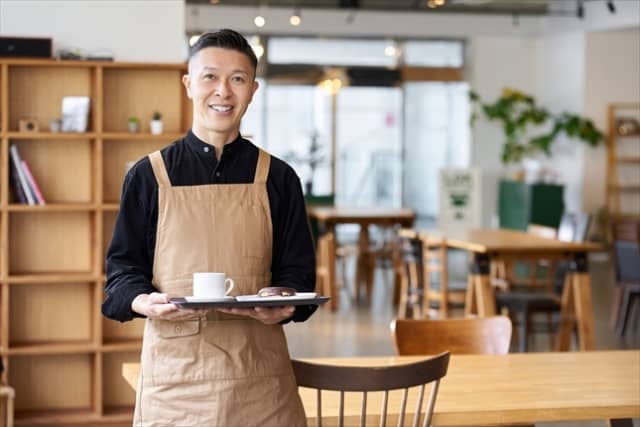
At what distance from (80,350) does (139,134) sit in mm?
1206

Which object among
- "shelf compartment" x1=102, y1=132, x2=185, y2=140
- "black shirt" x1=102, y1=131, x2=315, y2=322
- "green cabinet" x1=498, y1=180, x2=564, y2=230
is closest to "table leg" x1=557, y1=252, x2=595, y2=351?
"shelf compartment" x1=102, y1=132, x2=185, y2=140

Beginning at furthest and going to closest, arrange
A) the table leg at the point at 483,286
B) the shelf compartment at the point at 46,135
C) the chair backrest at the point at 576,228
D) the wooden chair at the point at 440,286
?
1. the chair backrest at the point at 576,228
2. the wooden chair at the point at 440,286
3. the table leg at the point at 483,286
4. the shelf compartment at the point at 46,135

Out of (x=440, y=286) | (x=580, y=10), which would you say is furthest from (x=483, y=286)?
(x=580, y=10)

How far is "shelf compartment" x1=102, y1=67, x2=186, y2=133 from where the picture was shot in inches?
250

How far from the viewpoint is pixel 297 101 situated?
18.2m

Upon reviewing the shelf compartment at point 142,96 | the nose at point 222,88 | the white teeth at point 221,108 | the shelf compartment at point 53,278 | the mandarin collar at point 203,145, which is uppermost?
the shelf compartment at point 142,96

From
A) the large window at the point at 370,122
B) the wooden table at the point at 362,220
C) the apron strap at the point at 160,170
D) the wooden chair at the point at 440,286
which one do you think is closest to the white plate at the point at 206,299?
the apron strap at the point at 160,170

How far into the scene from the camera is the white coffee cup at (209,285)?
2479 mm

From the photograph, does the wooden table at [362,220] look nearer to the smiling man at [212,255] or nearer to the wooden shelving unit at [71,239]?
the wooden shelving unit at [71,239]

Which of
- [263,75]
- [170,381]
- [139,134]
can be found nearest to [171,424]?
[170,381]

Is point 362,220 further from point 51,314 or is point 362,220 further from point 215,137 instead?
point 215,137

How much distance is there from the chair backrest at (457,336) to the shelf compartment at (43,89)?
2.65m

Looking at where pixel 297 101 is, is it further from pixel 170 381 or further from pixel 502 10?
pixel 170 381

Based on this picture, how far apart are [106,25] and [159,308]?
4.09 meters
